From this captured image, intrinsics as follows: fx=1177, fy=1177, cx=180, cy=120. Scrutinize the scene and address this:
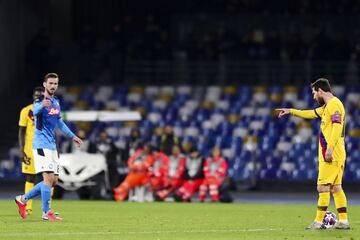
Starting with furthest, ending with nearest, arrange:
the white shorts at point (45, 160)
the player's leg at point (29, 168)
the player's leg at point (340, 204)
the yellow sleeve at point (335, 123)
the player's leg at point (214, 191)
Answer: the player's leg at point (214, 191), the player's leg at point (29, 168), the white shorts at point (45, 160), the player's leg at point (340, 204), the yellow sleeve at point (335, 123)

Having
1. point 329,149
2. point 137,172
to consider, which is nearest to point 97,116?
point 137,172

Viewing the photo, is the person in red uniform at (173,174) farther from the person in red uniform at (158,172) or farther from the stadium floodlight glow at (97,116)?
the stadium floodlight glow at (97,116)

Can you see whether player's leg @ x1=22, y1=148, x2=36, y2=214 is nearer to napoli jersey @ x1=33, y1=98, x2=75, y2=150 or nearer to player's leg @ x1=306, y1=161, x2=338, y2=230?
napoli jersey @ x1=33, y1=98, x2=75, y2=150

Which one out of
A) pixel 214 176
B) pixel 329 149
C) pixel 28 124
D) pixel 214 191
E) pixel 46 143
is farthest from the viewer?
pixel 214 176

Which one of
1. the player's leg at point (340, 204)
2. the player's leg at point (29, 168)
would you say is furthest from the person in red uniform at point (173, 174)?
the player's leg at point (340, 204)

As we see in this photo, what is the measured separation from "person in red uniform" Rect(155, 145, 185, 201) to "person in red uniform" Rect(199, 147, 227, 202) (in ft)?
1.93

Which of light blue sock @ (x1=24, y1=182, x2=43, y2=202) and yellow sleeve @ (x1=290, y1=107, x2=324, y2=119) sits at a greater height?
yellow sleeve @ (x1=290, y1=107, x2=324, y2=119)

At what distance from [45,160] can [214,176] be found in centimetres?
1093

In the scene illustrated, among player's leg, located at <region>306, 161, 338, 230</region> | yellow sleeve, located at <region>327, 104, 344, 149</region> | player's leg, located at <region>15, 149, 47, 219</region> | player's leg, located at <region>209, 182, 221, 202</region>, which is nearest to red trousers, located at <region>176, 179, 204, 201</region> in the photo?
player's leg, located at <region>209, 182, 221, 202</region>

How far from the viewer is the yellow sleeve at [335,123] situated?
16.2 m

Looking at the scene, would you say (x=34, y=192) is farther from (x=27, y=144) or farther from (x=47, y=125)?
(x=27, y=144)

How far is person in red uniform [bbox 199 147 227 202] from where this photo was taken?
28.5m

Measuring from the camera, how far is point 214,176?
1125 inches

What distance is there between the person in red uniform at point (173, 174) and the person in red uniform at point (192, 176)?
0.47 ft
